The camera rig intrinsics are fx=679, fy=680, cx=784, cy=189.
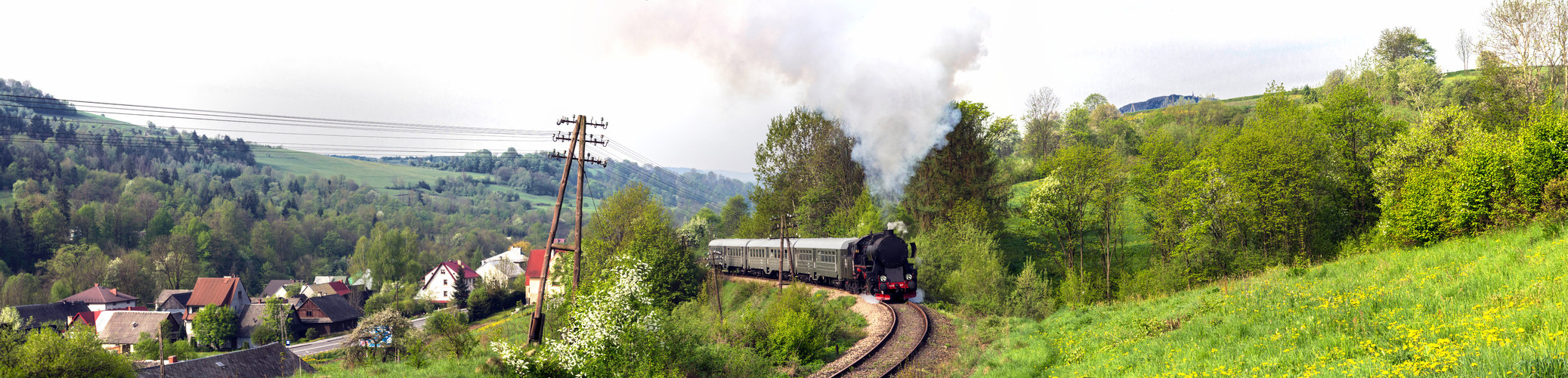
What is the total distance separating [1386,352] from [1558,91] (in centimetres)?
3533

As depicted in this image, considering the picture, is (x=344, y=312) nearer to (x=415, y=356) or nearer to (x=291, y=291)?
(x=291, y=291)

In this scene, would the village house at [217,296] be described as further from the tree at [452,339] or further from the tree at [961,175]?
the tree at [961,175]

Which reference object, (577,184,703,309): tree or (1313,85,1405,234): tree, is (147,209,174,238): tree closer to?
(577,184,703,309): tree

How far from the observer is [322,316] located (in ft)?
242

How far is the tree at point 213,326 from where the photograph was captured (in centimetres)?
6412

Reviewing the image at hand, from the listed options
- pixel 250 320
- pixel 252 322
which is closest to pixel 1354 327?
pixel 252 322

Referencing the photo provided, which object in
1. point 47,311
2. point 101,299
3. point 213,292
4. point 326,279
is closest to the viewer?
point 47,311

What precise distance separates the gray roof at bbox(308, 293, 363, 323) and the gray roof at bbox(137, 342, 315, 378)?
42.4m

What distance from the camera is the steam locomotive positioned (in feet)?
97.8

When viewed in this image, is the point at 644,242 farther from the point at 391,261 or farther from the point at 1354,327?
the point at 391,261

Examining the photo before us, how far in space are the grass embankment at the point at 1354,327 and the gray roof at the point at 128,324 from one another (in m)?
72.8

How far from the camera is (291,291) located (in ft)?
314

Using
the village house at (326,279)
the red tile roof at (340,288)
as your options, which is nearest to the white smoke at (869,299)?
the red tile roof at (340,288)

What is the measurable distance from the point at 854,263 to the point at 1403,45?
73.4 metres
